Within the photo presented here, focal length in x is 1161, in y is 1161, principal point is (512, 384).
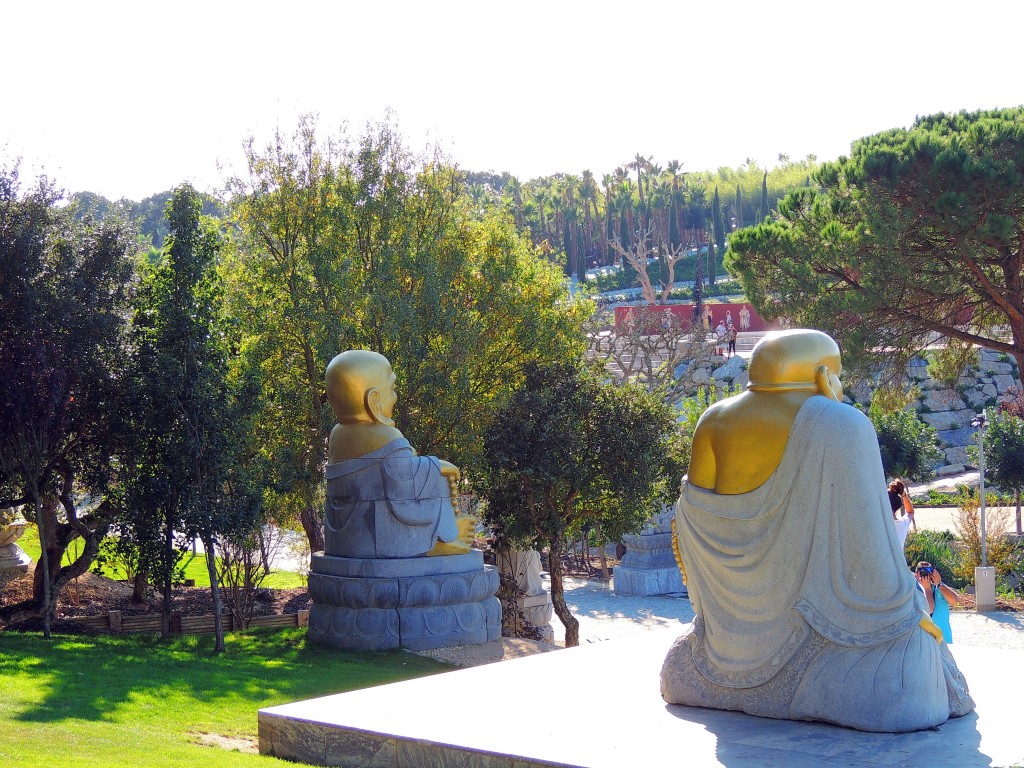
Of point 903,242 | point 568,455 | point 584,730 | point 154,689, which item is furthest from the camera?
point 903,242

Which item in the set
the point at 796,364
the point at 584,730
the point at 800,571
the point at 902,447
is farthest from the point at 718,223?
the point at 584,730

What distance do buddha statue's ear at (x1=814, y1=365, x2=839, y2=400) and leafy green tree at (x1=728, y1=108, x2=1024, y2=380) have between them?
1421 centimetres

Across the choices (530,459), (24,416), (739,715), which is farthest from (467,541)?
(739,715)

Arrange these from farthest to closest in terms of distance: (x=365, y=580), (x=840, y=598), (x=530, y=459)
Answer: (x=530, y=459), (x=365, y=580), (x=840, y=598)

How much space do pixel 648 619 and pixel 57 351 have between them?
10.3m

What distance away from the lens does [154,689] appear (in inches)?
397

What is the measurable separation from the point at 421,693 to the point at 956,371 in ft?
64.3

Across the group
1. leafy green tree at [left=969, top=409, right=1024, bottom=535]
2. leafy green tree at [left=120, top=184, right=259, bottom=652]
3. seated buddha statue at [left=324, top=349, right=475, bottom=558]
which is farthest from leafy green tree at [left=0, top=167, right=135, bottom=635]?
leafy green tree at [left=969, top=409, right=1024, bottom=535]

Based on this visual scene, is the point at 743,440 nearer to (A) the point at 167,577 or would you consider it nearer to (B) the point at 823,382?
(B) the point at 823,382

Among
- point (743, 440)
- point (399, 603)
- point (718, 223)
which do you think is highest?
point (718, 223)

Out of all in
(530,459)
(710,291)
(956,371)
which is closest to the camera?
(530,459)

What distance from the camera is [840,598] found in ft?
22.9

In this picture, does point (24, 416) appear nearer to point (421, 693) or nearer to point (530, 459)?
point (530, 459)

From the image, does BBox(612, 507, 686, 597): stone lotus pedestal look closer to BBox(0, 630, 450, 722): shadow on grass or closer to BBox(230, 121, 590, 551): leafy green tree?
BBox(230, 121, 590, 551): leafy green tree
